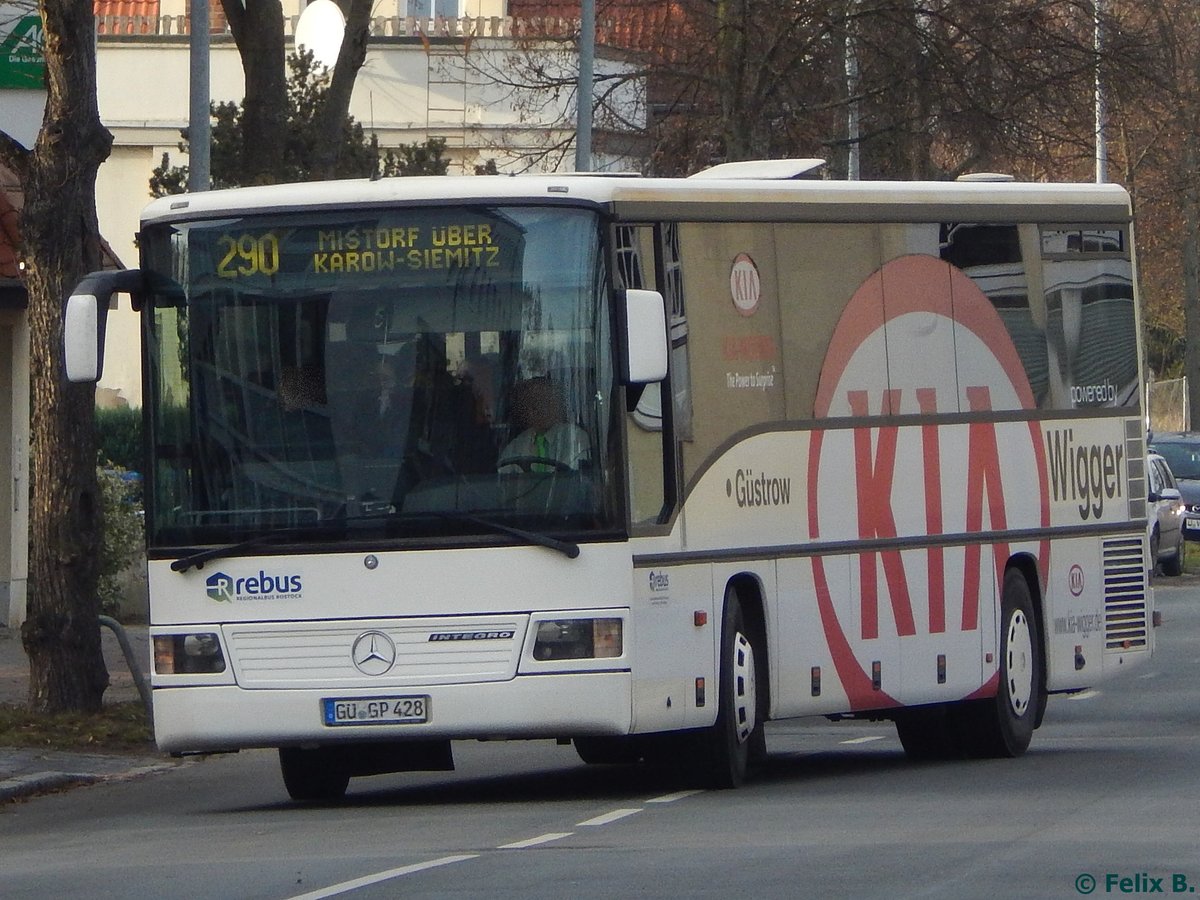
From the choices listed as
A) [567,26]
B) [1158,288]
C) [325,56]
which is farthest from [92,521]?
[1158,288]

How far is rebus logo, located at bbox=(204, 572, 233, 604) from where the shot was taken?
12391 millimetres

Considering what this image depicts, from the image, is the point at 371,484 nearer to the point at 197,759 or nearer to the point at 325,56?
the point at 197,759

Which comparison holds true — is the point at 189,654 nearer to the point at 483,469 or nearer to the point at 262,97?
the point at 483,469

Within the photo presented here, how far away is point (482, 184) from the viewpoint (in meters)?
12.5

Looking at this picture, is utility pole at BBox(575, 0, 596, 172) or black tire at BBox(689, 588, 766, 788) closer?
black tire at BBox(689, 588, 766, 788)

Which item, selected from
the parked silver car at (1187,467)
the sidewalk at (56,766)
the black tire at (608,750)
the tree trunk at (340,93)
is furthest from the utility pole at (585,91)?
the parked silver car at (1187,467)

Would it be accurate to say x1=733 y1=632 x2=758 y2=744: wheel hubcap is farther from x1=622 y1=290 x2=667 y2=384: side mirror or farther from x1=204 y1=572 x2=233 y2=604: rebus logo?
x1=204 y1=572 x2=233 y2=604: rebus logo

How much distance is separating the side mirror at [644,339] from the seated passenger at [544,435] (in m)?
0.39

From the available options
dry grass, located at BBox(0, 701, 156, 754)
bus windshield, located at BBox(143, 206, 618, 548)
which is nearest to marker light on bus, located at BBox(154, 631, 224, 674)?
bus windshield, located at BBox(143, 206, 618, 548)

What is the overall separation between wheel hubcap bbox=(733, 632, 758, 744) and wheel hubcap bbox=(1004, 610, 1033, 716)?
2.61m

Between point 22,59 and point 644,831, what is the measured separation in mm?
10765

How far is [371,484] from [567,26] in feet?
71.9

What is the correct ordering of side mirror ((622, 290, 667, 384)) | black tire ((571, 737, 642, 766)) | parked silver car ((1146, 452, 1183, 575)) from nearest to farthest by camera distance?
side mirror ((622, 290, 667, 384)) < black tire ((571, 737, 642, 766)) < parked silver car ((1146, 452, 1183, 575))

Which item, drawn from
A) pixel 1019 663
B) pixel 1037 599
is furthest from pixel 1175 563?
pixel 1019 663
